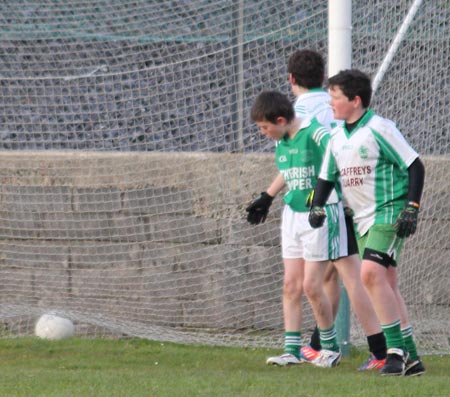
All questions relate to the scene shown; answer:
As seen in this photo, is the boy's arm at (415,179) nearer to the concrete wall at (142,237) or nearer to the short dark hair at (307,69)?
the short dark hair at (307,69)

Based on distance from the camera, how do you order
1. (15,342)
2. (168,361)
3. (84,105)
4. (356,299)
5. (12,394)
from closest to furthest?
(12,394) < (356,299) < (168,361) < (15,342) < (84,105)

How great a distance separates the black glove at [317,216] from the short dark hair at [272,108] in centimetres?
61

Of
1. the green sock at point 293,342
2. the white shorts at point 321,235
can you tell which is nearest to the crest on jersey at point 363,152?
the white shorts at point 321,235

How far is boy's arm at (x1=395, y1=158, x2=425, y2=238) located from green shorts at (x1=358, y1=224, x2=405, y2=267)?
0.11 meters

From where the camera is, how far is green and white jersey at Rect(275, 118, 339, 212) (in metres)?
6.45

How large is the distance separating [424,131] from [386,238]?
197 cm

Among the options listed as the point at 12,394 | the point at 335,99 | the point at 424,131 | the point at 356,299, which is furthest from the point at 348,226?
the point at 12,394

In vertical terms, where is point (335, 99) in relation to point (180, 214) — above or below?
above

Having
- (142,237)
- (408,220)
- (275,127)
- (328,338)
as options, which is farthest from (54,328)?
(408,220)

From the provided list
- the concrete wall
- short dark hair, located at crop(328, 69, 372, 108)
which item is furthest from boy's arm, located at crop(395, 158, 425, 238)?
the concrete wall

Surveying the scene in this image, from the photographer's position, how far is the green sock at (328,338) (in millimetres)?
6641

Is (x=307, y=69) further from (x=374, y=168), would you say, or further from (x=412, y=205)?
(x=412, y=205)

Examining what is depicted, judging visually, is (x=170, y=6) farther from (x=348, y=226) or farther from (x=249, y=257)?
(x=348, y=226)

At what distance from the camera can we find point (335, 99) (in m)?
6.13
